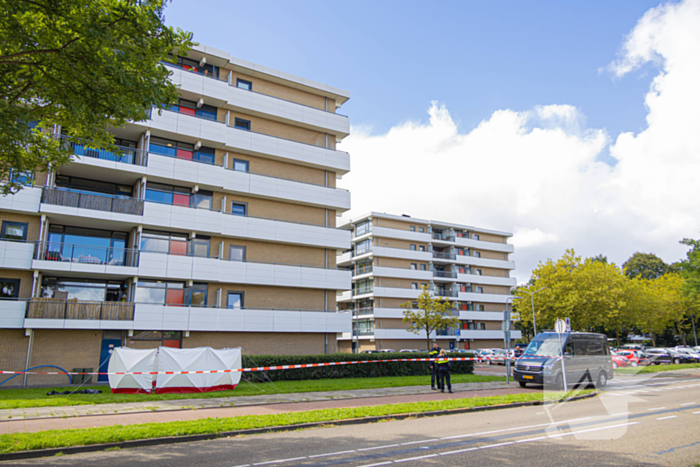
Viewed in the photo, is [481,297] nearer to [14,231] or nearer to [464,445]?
[14,231]

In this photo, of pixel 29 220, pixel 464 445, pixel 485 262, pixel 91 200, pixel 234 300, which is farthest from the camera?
pixel 485 262

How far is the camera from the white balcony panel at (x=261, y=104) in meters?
26.6

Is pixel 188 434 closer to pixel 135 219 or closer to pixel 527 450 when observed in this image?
pixel 527 450

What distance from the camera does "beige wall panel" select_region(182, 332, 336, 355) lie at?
25281 millimetres

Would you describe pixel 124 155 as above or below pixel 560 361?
above

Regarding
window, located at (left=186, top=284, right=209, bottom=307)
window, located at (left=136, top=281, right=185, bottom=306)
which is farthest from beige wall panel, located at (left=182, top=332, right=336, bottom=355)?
window, located at (left=136, top=281, right=185, bottom=306)

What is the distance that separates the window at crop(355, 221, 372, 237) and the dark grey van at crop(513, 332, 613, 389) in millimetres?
36833

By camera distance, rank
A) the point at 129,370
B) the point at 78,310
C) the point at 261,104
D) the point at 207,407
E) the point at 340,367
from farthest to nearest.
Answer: the point at 261,104 → the point at 340,367 → the point at 78,310 → the point at 129,370 → the point at 207,407

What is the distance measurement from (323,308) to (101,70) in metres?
23.3

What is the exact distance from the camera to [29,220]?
847 inches

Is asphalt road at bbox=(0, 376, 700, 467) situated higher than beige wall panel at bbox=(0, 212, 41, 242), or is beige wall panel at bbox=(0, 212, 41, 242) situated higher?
beige wall panel at bbox=(0, 212, 41, 242)

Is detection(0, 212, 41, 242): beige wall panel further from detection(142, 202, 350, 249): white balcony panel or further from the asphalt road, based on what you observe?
the asphalt road

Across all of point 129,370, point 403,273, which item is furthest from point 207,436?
point 403,273

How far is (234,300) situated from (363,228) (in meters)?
32.0
